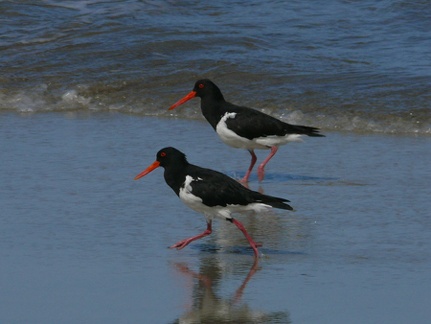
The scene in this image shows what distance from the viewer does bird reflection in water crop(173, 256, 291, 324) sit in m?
5.53

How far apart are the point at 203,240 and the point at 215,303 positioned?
1482 millimetres

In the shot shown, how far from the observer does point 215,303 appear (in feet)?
19.1

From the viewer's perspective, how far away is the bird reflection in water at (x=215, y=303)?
553 cm

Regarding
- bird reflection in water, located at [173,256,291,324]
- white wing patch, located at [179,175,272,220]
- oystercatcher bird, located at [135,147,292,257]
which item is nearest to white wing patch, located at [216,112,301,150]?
oystercatcher bird, located at [135,147,292,257]

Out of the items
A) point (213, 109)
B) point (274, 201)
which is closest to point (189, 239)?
point (274, 201)

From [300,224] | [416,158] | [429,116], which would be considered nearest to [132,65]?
[429,116]

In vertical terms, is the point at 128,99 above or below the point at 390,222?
below

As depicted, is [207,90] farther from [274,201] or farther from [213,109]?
[274,201]

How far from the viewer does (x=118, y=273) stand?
6.31m

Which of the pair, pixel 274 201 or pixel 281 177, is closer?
pixel 274 201

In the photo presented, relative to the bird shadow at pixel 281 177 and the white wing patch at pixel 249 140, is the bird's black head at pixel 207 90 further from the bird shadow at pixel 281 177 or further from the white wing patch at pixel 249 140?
the bird shadow at pixel 281 177

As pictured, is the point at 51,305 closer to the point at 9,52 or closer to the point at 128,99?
the point at 128,99

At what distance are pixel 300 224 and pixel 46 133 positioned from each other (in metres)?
3.74

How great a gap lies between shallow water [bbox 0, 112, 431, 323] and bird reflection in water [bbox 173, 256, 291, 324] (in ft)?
0.05
